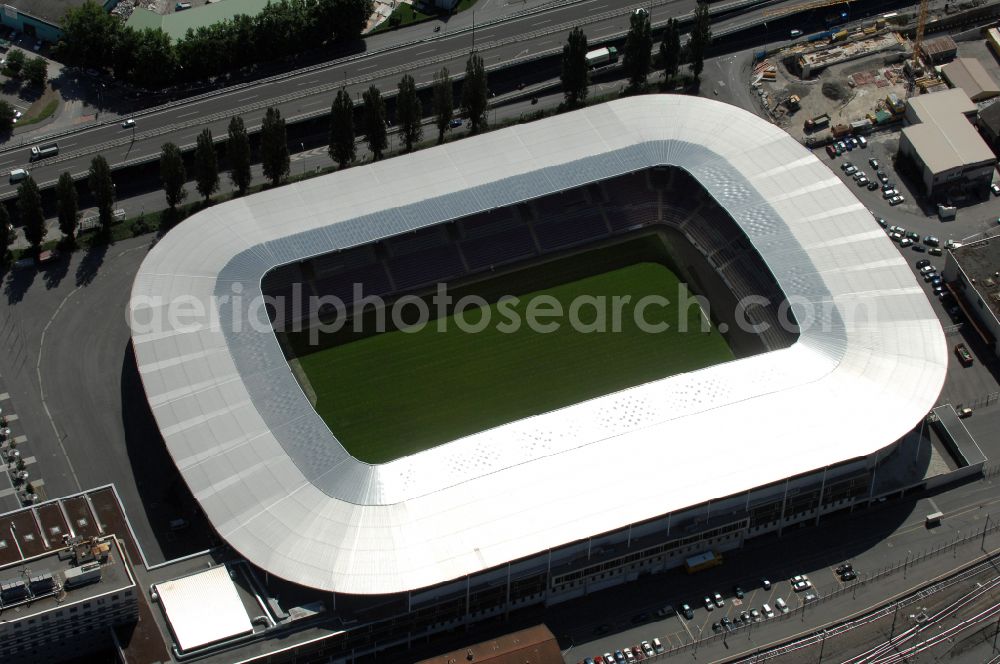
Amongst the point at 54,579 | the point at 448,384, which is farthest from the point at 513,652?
the point at 54,579

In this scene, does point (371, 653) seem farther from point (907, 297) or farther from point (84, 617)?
point (907, 297)

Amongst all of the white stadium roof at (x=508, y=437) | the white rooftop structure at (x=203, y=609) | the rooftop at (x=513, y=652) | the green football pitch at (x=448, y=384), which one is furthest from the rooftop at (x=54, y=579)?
the green football pitch at (x=448, y=384)

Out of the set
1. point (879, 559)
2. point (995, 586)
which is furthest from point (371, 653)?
point (995, 586)

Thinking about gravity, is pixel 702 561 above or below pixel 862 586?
above

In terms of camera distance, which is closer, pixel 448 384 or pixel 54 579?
pixel 54 579

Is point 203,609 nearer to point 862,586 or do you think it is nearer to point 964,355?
point 862,586

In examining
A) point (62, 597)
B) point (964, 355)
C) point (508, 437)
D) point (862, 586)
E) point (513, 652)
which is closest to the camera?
point (62, 597)

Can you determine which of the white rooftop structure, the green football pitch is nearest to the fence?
the green football pitch
